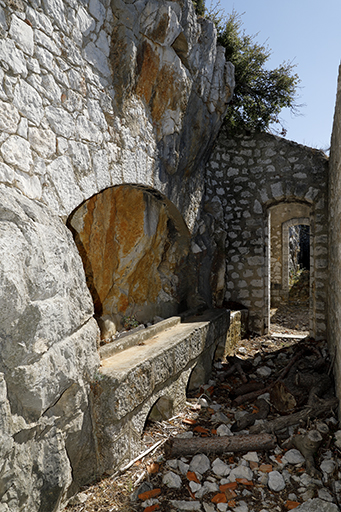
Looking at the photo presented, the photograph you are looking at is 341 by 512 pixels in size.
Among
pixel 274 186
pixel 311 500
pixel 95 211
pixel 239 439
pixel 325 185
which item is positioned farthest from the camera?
pixel 274 186

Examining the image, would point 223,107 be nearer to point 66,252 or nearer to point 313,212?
point 313,212

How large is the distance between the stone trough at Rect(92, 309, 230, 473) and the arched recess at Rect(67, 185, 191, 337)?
427 mm

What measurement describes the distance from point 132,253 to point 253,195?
11.4ft

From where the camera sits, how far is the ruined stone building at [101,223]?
194 centimetres

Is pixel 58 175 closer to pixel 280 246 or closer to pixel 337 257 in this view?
pixel 337 257

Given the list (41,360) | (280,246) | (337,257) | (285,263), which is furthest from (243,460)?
(280,246)

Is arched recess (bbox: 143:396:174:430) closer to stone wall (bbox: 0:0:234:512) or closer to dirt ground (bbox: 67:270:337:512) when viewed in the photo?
dirt ground (bbox: 67:270:337:512)

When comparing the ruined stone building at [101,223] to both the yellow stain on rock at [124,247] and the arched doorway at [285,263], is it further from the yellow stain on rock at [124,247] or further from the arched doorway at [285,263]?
the arched doorway at [285,263]

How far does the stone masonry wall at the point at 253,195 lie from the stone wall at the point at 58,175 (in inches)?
116

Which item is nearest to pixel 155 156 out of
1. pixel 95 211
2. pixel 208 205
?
pixel 95 211

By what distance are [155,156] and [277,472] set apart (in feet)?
10.9

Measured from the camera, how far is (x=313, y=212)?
6.13 metres

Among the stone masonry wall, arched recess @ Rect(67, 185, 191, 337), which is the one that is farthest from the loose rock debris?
the stone masonry wall

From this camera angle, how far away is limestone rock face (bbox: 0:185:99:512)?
1760 millimetres
